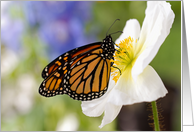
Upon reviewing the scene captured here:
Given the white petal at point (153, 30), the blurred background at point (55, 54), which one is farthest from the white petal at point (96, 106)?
the blurred background at point (55, 54)

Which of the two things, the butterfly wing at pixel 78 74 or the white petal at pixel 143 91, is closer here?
the white petal at pixel 143 91

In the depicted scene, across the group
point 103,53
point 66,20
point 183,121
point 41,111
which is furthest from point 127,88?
point 66,20

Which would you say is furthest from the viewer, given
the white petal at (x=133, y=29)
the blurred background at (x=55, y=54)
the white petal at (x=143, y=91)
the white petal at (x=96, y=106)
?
the blurred background at (x=55, y=54)

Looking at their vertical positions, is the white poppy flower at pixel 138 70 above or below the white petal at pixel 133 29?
below

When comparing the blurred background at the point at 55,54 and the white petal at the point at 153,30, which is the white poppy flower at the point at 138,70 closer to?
the white petal at the point at 153,30

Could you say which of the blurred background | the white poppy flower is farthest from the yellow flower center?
the blurred background

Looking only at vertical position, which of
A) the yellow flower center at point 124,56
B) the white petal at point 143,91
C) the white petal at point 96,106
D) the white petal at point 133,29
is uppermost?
the white petal at point 133,29

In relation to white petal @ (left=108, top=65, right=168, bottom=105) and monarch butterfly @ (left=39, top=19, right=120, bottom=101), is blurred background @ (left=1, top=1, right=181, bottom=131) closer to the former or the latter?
monarch butterfly @ (left=39, top=19, right=120, bottom=101)
